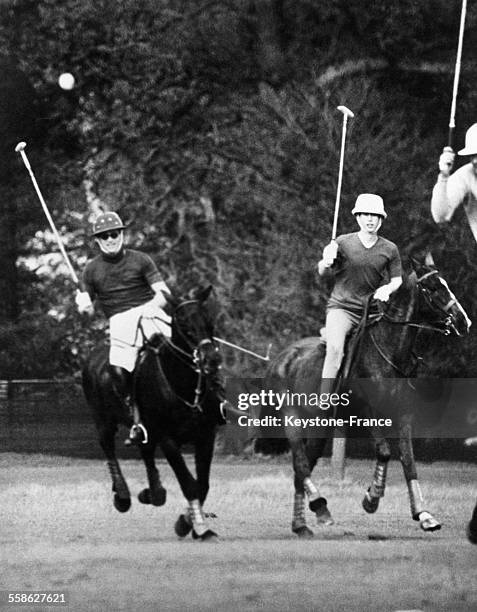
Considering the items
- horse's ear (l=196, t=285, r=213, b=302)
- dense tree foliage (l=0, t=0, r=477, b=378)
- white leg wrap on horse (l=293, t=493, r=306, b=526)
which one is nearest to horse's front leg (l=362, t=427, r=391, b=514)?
white leg wrap on horse (l=293, t=493, r=306, b=526)

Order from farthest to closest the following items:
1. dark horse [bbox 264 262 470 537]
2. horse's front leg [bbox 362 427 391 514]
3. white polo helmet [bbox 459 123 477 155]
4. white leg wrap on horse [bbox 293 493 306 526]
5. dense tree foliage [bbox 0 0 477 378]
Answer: dense tree foliage [bbox 0 0 477 378]
dark horse [bbox 264 262 470 537]
white leg wrap on horse [bbox 293 493 306 526]
horse's front leg [bbox 362 427 391 514]
white polo helmet [bbox 459 123 477 155]

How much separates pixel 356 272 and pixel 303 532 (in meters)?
1.86

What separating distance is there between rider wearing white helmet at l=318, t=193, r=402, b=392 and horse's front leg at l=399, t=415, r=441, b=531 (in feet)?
2.55

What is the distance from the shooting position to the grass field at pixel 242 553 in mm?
9750

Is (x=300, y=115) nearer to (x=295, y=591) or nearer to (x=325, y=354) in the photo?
(x=325, y=354)

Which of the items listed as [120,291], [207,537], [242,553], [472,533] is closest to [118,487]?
[120,291]

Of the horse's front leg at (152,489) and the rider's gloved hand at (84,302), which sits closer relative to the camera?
the rider's gloved hand at (84,302)

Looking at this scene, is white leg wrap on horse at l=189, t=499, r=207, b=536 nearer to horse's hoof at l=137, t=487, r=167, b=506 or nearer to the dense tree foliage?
horse's hoof at l=137, t=487, r=167, b=506

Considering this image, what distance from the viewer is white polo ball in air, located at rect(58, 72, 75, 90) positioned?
2927cm

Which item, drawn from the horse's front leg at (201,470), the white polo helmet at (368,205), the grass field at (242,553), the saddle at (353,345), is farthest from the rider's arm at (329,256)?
the grass field at (242,553)

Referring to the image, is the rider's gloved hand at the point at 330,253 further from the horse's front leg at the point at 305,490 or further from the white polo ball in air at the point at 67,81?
the white polo ball in air at the point at 67,81

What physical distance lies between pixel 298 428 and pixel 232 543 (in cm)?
229

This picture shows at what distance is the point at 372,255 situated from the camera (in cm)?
1441

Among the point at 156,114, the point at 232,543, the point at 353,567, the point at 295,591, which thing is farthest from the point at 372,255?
the point at 156,114
